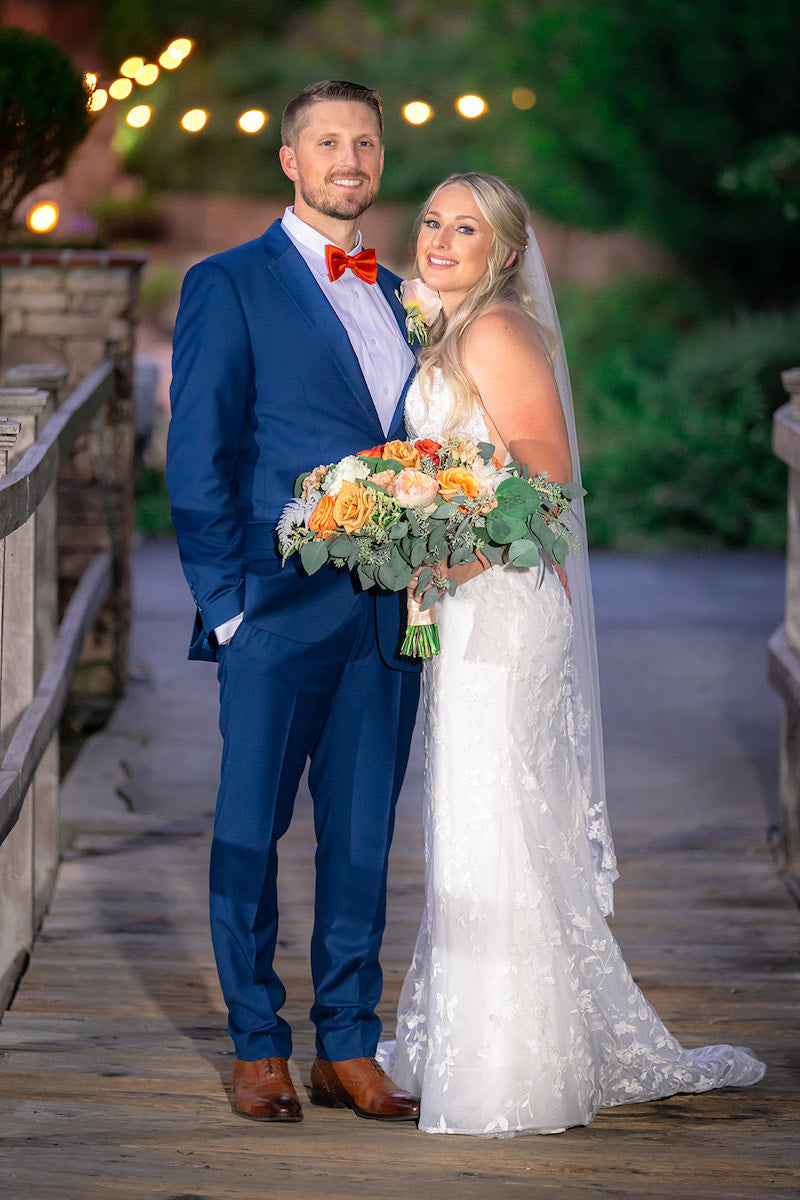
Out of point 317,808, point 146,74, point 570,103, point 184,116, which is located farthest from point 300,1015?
point 570,103

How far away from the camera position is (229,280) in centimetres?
327

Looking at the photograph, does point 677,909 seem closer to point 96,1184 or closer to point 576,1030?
point 576,1030

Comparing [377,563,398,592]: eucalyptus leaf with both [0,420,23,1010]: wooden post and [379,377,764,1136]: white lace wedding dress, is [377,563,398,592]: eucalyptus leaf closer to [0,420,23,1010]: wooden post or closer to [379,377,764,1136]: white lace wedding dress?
[379,377,764,1136]: white lace wedding dress

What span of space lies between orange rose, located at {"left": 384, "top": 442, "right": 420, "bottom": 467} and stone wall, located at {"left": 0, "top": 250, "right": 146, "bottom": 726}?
4.43m

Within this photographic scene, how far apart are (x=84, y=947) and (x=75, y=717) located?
3.29 metres

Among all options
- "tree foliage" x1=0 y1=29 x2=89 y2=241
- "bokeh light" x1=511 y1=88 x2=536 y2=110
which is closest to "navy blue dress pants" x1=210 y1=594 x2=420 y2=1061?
"tree foliage" x1=0 y1=29 x2=89 y2=241

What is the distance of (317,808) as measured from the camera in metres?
3.46

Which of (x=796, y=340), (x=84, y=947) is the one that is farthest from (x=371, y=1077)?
(x=796, y=340)

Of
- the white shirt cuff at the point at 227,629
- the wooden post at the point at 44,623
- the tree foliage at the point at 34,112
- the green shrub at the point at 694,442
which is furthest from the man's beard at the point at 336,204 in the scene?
the green shrub at the point at 694,442

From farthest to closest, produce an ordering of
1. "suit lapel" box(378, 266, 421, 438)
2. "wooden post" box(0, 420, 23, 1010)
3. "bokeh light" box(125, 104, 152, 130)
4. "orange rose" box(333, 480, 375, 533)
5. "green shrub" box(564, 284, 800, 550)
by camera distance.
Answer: "green shrub" box(564, 284, 800, 550), "bokeh light" box(125, 104, 152, 130), "wooden post" box(0, 420, 23, 1010), "suit lapel" box(378, 266, 421, 438), "orange rose" box(333, 480, 375, 533)

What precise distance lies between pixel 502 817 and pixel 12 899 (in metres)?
1.56

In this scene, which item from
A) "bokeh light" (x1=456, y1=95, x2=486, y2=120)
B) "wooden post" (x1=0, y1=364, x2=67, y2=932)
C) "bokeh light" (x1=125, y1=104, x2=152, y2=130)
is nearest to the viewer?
"wooden post" (x1=0, y1=364, x2=67, y2=932)

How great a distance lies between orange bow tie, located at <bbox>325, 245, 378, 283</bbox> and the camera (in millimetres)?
3369

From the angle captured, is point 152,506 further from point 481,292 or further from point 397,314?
point 481,292
